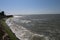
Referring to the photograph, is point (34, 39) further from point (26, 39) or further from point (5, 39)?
point (5, 39)

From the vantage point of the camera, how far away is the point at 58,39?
52.2 ft

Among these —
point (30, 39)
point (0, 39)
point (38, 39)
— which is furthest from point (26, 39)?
point (0, 39)

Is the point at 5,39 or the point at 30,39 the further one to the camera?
the point at 30,39

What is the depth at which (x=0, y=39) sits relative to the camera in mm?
11711

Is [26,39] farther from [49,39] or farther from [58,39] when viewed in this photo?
[58,39]

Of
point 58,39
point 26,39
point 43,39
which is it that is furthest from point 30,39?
point 58,39

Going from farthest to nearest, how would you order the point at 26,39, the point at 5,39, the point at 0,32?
the point at 26,39, the point at 0,32, the point at 5,39

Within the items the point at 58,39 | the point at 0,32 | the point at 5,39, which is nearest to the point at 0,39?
the point at 5,39

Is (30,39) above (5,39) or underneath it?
underneath

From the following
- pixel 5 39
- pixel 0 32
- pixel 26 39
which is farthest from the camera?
pixel 26 39

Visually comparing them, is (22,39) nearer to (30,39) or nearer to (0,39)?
(30,39)

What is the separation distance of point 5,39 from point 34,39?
496cm

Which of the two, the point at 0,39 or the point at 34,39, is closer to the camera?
the point at 0,39

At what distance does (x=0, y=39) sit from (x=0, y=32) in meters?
2.58
